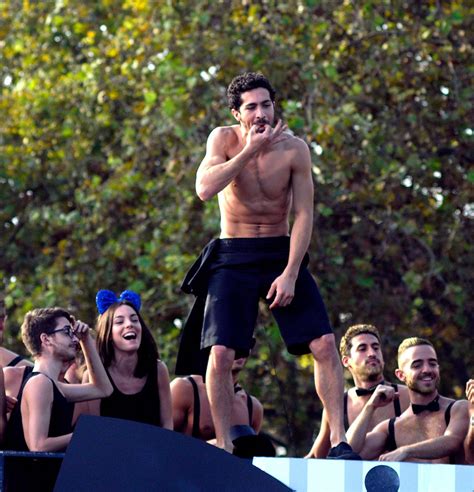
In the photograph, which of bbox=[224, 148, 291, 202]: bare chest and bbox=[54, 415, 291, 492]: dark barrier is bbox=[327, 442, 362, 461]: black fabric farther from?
bbox=[54, 415, 291, 492]: dark barrier

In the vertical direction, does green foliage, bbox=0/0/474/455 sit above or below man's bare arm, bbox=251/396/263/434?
above

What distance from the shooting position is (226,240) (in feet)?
21.8

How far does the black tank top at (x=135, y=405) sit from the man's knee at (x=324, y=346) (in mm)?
937

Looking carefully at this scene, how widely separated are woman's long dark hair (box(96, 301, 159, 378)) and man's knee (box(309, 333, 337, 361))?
0.99 m

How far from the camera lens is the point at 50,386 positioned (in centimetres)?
631

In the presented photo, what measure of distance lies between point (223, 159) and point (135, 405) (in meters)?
1.35

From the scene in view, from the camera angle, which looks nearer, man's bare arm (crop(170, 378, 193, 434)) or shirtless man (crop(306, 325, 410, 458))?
man's bare arm (crop(170, 378, 193, 434))

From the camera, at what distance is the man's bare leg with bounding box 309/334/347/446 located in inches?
256

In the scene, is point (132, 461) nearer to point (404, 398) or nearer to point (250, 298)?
point (250, 298)

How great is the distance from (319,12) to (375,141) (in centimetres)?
134

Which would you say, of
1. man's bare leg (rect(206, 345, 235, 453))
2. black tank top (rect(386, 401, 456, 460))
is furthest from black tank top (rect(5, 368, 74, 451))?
black tank top (rect(386, 401, 456, 460))

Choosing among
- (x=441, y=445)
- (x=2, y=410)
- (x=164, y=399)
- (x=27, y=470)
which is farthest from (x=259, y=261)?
(x=27, y=470)

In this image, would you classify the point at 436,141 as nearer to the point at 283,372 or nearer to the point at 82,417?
the point at 283,372

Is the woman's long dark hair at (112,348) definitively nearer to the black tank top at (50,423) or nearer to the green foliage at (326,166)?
the black tank top at (50,423)
